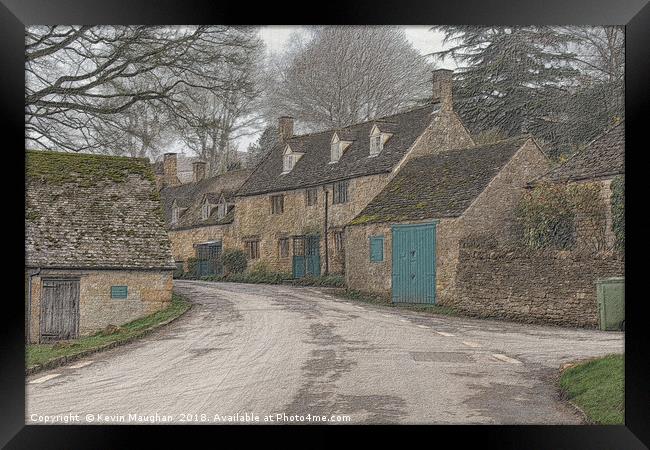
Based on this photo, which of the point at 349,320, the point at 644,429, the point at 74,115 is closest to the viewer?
the point at 644,429

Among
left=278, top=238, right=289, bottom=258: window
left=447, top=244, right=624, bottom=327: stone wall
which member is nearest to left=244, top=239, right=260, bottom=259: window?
left=278, top=238, right=289, bottom=258: window

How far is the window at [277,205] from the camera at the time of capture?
33.5ft

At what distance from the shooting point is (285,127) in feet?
29.2

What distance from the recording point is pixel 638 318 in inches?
279

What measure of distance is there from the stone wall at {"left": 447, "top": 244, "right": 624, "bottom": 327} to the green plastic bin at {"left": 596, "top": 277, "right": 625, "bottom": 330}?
13 centimetres

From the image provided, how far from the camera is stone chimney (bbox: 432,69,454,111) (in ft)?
27.8

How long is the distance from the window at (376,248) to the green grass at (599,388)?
3410 millimetres

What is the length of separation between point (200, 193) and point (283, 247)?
4.24 ft

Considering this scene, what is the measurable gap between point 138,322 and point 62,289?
103 cm

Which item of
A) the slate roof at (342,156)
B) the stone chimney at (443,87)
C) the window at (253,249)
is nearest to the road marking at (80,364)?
the window at (253,249)

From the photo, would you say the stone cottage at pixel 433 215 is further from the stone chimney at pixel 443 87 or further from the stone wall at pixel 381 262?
the stone chimney at pixel 443 87

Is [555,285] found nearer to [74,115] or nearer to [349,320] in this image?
[349,320]
